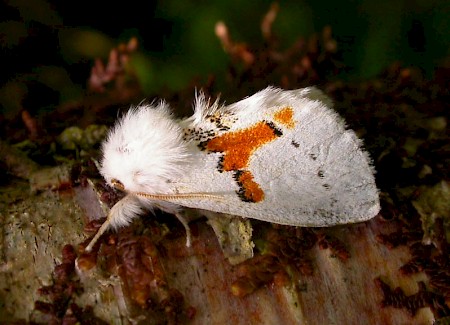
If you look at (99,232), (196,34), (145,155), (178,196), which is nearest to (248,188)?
(178,196)

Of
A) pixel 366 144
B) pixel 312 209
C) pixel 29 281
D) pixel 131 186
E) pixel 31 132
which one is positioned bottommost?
pixel 29 281

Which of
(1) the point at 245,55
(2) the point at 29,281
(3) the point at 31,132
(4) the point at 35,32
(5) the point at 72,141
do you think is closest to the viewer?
(2) the point at 29,281

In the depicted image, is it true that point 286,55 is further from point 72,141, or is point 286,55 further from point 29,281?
point 29,281

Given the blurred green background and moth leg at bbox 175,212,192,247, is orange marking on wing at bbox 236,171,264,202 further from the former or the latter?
the blurred green background

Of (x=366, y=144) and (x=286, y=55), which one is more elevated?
(x=286, y=55)

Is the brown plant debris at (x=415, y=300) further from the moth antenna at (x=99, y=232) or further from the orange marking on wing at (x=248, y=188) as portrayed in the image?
the moth antenna at (x=99, y=232)

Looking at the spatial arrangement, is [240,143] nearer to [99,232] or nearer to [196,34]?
[99,232]

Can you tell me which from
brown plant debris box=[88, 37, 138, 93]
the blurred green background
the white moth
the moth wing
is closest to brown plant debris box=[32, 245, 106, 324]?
the white moth

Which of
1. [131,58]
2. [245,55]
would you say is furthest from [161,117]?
[131,58]
